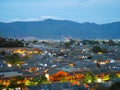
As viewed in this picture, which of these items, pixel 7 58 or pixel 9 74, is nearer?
pixel 9 74

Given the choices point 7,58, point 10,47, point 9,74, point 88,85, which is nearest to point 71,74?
point 9,74

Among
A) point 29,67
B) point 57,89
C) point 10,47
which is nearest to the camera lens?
point 57,89

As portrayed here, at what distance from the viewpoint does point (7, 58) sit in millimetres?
41594

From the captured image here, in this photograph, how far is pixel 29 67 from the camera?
36406mm

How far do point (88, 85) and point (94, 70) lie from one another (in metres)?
9.92

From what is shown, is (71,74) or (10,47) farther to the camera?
(10,47)

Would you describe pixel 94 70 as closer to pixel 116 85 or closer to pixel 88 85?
pixel 88 85

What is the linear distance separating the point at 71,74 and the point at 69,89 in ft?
30.8

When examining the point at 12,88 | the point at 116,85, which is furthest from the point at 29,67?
the point at 116,85

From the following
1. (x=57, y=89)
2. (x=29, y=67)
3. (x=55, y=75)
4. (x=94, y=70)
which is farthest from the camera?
(x=29, y=67)

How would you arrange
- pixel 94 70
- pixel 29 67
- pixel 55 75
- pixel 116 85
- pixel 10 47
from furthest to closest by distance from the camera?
pixel 10 47 < pixel 29 67 < pixel 94 70 < pixel 55 75 < pixel 116 85

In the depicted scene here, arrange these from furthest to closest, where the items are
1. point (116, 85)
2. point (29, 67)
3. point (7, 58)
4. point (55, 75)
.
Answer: point (7, 58) < point (29, 67) < point (55, 75) < point (116, 85)

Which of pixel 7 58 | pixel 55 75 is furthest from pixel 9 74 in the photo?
pixel 7 58

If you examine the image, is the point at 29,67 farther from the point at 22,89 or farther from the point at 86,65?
the point at 22,89
